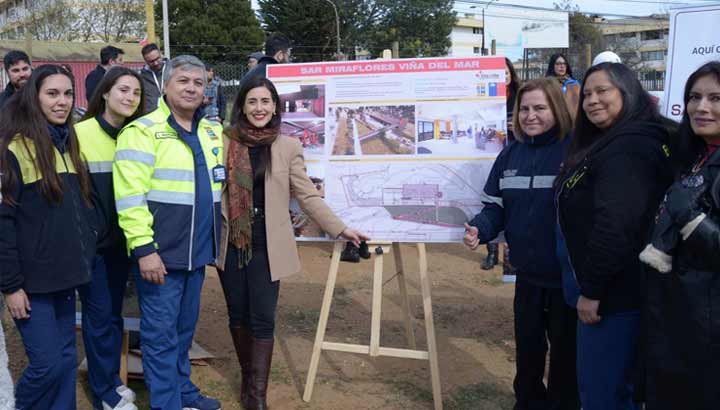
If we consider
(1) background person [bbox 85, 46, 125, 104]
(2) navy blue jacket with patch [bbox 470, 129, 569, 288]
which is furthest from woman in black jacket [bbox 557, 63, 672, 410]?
(1) background person [bbox 85, 46, 125, 104]

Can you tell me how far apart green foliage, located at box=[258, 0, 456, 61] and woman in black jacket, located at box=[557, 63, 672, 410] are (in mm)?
32006

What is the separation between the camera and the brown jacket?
360 cm

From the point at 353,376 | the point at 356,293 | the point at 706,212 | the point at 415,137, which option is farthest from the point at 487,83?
the point at 356,293

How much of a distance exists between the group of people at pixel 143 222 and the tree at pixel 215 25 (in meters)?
30.6

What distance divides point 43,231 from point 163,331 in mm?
780

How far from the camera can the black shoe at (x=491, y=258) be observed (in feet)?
23.4

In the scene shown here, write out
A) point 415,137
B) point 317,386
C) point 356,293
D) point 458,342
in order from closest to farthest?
point 415,137, point 317,386, point 458,342, point 356,293

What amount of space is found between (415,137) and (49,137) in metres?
2.00

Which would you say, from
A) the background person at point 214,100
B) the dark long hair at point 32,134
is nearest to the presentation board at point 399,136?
the dark long hair at point 32,134

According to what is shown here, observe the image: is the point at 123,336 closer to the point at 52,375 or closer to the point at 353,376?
the point at 52,375

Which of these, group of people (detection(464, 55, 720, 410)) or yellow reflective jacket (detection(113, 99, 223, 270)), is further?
yellow reflective jacket (detection(113, 99, 223, 270))

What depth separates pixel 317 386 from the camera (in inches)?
168

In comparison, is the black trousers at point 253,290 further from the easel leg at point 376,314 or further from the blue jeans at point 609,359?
the blue jeans at point 609,359

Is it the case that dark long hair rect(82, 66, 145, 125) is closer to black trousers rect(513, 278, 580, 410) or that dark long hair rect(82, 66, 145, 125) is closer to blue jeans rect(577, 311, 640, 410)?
black trousers rect(513, 278, 580, 410)
